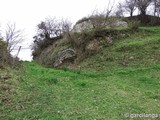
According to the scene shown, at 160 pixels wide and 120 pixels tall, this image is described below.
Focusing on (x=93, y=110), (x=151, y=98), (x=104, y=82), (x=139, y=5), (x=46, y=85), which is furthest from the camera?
(x=139, y=5)

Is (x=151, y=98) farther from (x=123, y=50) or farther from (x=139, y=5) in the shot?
(x=139, y=5)

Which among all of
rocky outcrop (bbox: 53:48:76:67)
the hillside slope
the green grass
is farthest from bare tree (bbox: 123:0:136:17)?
the green grass

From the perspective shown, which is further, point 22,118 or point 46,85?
point 46,85

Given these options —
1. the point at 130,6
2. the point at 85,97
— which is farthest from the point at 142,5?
the point at 85,97

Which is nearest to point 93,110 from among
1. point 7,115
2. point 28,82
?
point 7,115

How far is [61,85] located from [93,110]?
385cm

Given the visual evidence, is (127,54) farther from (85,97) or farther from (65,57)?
(85,97)

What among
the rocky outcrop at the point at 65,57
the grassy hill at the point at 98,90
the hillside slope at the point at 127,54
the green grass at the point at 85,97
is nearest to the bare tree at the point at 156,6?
the hillside slope at the point at 127,54

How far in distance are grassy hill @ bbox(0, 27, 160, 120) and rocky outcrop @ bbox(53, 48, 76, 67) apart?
168 centimetres

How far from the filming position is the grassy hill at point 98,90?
8.73 meters

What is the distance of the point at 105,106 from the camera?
9414 millimetres

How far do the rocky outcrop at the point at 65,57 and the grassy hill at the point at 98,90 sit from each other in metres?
1.68

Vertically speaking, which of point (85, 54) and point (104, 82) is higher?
point (85, 54)

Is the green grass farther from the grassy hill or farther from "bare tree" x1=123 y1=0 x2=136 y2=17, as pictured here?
"bare tree" x1=123 y1=0 x2=136 y2=17
